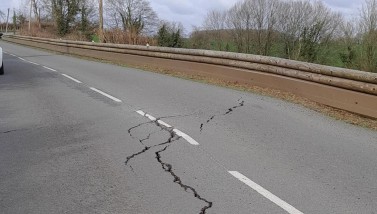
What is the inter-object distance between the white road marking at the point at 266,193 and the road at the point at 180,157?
0.5 inches

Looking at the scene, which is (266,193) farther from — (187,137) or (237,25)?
(237,25)

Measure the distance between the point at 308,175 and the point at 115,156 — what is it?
2596 mm

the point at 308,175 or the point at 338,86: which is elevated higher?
the point at 338,86

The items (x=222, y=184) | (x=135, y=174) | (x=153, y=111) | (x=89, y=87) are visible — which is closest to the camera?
(x=222, y=184)

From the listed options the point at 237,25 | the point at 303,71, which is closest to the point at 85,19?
the point at 237,25

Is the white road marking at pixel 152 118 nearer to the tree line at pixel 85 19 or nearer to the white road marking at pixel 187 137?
the white road marking at pixel 187 137

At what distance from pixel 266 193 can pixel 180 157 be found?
5.16 ft

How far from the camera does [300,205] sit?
13.3 ft

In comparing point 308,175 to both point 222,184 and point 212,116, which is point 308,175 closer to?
point 222,184

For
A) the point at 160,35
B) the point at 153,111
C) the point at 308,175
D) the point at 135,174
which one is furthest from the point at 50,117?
the point at 160,35

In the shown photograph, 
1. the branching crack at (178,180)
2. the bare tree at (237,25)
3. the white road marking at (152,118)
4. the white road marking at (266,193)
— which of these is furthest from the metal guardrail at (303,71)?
the bare tree at (237,25)

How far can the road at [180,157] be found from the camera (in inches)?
163

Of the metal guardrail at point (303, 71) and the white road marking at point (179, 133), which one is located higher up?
the metal guardrail at point (303, 71)

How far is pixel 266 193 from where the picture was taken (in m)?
4.34
